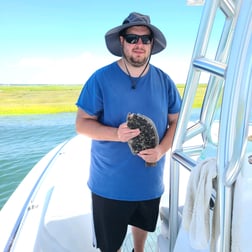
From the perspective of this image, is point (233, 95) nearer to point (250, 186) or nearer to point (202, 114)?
point (250, 186)

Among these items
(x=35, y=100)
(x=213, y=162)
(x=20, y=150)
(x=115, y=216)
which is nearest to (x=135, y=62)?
(x=115, y=216)

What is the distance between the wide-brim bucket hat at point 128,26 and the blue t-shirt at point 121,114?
0.15 meters

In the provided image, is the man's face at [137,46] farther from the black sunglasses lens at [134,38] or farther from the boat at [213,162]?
the boat at [213,162]

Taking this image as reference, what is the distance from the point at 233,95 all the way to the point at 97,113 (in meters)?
0.88

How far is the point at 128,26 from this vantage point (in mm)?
1285

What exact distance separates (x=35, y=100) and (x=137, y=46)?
589 inches

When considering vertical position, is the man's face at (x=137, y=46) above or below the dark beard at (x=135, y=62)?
above

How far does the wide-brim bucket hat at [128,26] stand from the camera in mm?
1273

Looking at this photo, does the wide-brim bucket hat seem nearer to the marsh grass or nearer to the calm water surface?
the calm water surface

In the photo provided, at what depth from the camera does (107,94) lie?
1.25m

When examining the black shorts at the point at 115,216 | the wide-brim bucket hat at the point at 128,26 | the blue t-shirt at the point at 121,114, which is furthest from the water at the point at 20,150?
the wide-brim bucket hat at the point at 128,26

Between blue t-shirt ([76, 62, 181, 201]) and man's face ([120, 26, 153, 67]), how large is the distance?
0.06 m

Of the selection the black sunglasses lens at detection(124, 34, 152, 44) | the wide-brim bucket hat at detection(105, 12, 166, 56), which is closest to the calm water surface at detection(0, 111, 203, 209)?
the wide-brim bucket hat at detection(105, 12, 166, 56)

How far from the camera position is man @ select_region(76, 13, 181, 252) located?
1259 millimetres
